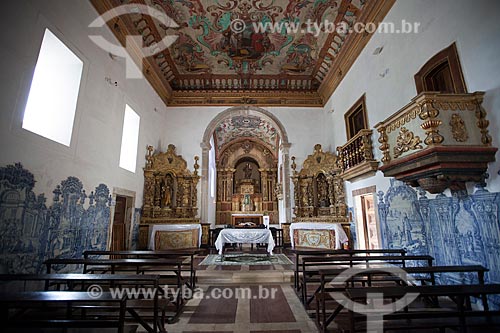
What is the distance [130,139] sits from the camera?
726 centimetres

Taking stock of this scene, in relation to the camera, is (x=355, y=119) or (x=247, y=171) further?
(x=247, y=171)

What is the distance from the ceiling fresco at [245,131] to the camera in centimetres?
1315

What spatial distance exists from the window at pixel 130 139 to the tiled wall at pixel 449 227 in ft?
22.9

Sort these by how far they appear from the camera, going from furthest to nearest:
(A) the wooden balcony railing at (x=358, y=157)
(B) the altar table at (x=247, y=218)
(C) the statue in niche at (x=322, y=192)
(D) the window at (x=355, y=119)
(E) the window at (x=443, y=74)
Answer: (B) the altar table at (x=247, y=218)
(C) the statue in niche at (x=322, y=192)
(D) the window at (x=355, y=119)
(A) the wooden balcony railing at (x=358, y=157)
(E) the window at (x=443, y=74)

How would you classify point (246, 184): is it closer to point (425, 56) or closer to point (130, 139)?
point (130, 139)

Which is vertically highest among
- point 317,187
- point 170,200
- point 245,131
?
point 245,131

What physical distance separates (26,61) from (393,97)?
21.5ft

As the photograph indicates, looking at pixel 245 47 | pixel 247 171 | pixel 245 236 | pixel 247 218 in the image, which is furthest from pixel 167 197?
pixel 247 171

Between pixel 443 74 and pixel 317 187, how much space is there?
551cm

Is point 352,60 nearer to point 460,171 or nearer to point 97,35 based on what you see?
point 460,171

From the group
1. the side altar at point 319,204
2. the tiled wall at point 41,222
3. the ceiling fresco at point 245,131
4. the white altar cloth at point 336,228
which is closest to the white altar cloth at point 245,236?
the side altar at point 319,204

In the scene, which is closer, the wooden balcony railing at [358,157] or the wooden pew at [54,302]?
the wooden pew at [54,302]

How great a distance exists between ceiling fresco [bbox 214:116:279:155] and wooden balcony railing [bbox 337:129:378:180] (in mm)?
6228

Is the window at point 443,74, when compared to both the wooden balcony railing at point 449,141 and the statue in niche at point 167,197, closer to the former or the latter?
the wooden balcony railing at point 449,141
